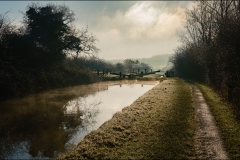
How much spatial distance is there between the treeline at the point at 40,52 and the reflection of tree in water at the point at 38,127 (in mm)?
4229

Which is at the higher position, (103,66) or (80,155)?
(103,66)

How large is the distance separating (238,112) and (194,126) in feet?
11.1

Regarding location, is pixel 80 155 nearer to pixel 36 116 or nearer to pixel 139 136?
pixel 139 136

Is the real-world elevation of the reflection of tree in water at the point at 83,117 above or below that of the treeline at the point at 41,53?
below

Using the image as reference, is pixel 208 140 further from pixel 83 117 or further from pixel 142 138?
pixel 83 117

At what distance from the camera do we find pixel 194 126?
9.76 meters

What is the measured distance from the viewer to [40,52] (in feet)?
94.1

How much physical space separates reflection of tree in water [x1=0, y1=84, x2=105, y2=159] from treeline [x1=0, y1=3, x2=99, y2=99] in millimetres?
4229

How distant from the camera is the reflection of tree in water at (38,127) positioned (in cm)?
804

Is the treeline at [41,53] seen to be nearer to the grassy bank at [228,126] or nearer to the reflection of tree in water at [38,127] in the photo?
the reflection of tree in water at [38,127]

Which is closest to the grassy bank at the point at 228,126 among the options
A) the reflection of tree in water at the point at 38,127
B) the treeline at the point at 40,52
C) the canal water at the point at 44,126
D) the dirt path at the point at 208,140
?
the dirt path at the point at 208,140

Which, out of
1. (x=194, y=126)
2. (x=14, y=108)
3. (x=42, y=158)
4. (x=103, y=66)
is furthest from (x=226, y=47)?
(x=103, y=66)

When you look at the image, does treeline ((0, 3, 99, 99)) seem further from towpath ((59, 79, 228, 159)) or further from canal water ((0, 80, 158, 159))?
towpath ((59, 79, 228, 159))

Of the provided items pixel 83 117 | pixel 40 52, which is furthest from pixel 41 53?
pixel 83 117
